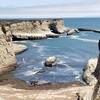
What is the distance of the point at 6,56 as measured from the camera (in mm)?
55156

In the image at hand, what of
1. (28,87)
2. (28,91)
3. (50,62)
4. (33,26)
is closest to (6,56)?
(50,62)

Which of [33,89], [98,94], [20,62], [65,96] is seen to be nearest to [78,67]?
[20,62]

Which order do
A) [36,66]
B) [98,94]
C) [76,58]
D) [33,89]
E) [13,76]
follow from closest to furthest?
[98,94], [33,89], [13,76], [36,66], [76,58]

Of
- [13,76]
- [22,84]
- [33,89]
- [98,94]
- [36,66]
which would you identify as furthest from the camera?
[36,66]

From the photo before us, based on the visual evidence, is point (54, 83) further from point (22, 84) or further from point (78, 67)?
point (78, 67)

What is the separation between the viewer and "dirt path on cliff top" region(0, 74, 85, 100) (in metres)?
34.5

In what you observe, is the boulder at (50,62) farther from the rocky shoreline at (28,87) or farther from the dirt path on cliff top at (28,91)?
the dirt path on cliff top at (28,91)

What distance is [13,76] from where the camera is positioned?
48688 mm

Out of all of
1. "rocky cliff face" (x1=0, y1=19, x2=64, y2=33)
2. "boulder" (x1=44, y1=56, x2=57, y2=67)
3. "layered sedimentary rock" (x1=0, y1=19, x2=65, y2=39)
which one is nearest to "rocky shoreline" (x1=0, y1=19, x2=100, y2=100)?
"layered sedimentary rock" (x1=0, y1=19, x2=65, y2=39)

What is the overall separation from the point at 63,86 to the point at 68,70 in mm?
10531

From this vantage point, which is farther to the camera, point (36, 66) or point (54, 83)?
point (36, 66)

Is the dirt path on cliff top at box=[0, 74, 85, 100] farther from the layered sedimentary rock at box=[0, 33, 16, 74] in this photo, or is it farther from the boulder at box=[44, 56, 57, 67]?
the boulder at box=[44, 56, 57, 67]

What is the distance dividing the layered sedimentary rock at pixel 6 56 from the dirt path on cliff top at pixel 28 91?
6.88m

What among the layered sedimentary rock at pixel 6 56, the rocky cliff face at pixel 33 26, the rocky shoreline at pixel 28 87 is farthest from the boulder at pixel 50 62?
the rocky cliff face at pixel 33 26
